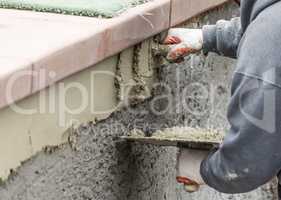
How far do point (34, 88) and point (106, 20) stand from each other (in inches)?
23.8

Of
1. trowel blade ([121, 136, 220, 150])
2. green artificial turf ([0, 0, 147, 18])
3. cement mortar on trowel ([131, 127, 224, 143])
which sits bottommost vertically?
trowel blade ([121, 136, 220, 150])

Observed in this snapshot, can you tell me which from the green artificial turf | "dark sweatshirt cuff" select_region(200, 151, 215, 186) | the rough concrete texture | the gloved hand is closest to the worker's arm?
the gloved hand

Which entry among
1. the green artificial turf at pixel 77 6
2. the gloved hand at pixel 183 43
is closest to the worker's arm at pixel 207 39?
the gloved hand at pixel 183 43

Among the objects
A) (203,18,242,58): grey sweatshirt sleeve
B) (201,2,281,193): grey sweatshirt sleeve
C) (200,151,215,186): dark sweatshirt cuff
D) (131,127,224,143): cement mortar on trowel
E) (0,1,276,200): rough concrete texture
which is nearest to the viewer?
(201,2,281,193): grey sweatshirt sleeve

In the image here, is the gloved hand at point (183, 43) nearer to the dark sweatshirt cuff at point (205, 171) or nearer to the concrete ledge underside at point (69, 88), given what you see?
the concrete ledge underside at point (69, 88)

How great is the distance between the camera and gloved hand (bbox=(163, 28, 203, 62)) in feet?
10.00

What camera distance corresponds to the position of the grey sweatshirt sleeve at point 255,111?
2.19 m

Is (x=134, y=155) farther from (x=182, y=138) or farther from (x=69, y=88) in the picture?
(x=69, y=88)

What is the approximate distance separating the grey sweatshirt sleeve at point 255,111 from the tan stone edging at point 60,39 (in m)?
0.57

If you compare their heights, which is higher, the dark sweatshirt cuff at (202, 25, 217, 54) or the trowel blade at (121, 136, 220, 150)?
the dark sweatshirt cuff at (202, 25, 217, 54)

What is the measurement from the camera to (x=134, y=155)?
9.97ft

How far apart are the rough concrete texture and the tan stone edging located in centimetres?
31

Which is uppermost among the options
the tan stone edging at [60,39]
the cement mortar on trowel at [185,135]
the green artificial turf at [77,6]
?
the green artificial turf at [77,6]

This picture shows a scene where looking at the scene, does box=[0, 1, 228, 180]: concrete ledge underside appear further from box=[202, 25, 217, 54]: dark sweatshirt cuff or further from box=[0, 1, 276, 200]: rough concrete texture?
box=[202, 25, 217, 54]: dark sweatshirt cuff
